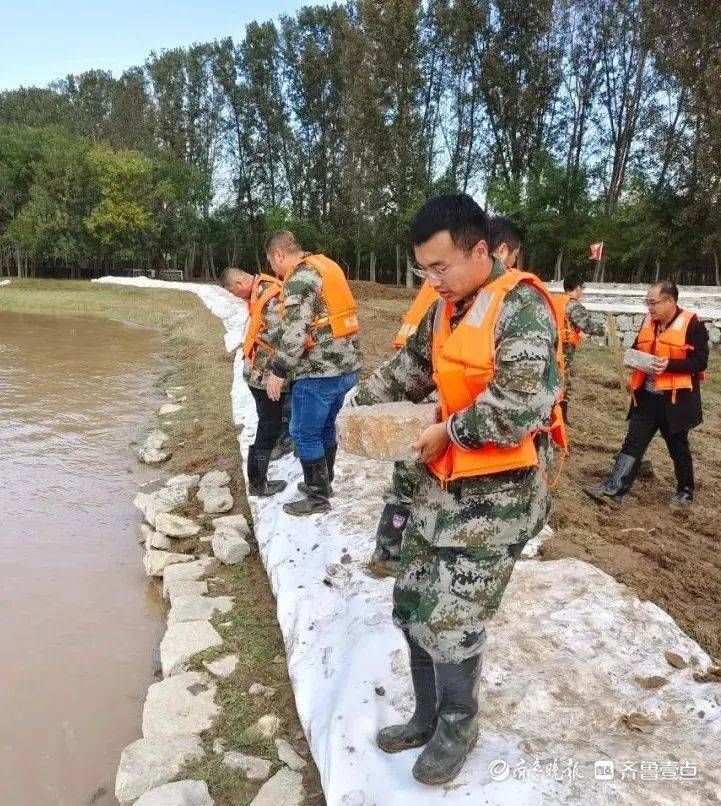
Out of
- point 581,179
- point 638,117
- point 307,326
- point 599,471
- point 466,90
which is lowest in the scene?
point 599,471

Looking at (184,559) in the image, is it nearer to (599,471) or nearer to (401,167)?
(599,471)

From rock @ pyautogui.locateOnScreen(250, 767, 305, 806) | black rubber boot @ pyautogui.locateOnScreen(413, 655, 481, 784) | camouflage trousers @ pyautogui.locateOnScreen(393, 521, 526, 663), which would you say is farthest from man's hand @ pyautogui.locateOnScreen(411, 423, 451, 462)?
rock @ pyautogui.locateOnScreen(250, 767, 305, 806)

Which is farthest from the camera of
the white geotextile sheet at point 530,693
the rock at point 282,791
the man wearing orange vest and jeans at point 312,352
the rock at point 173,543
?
the rock at point 173,543

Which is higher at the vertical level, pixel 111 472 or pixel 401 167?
pixel 401 167

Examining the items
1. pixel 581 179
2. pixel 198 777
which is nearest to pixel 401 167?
pixel 581 179

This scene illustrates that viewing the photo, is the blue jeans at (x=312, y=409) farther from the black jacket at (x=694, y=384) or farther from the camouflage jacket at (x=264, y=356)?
the black jacket at (x=694, y=384)

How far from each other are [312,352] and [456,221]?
8.04 feet

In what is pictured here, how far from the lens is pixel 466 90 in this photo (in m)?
33.5

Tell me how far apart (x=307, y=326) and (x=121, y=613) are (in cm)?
223

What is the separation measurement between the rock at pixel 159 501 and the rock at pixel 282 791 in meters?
3.24

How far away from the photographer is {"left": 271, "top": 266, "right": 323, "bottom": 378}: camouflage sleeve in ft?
13.8

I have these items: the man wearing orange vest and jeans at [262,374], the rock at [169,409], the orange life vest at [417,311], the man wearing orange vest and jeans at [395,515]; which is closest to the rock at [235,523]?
the man wearing orange vest and jeans at [262,374]

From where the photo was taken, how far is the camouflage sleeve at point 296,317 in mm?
4207

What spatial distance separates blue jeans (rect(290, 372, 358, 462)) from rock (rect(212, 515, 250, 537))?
953mm
